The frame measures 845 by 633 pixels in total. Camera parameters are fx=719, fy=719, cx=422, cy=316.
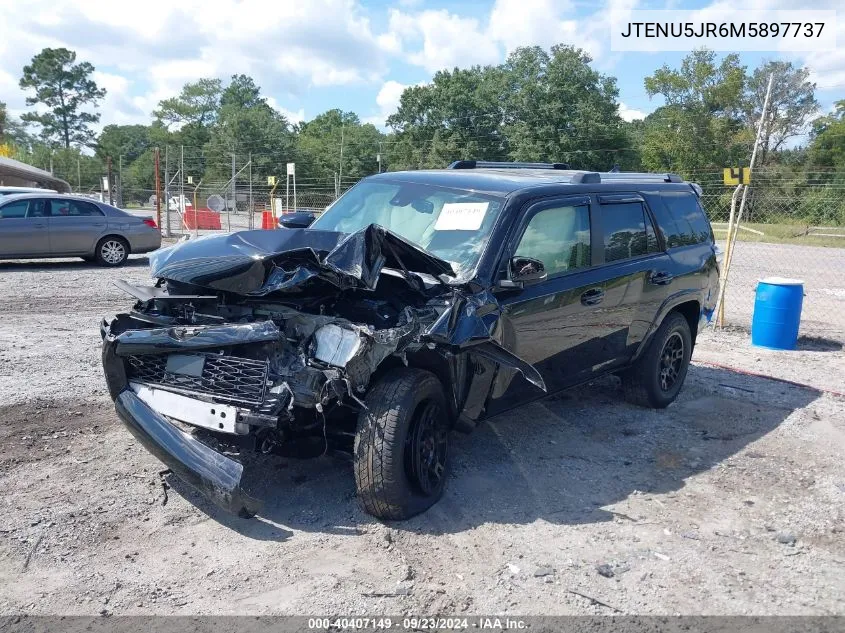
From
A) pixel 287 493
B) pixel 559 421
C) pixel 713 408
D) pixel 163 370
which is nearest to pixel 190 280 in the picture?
pixel 163 370

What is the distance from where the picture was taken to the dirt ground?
130 inches

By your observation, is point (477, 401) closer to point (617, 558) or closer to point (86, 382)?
point (617, 558)

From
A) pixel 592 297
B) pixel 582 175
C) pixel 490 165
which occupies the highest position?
pixel 490 165

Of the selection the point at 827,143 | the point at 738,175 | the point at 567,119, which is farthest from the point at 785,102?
the point at 738,175

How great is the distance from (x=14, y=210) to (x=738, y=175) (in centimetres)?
1206

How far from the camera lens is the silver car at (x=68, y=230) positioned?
1302 cm

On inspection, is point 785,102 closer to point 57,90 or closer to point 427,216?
point 427,216

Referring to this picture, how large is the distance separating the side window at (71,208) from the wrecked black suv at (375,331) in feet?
33.9

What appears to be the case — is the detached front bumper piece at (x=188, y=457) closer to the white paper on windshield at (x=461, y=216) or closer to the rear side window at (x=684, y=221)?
the white paper on windshield at (x=461, y=216)

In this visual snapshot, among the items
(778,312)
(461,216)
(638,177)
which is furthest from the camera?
(778,312)

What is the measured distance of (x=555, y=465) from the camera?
16.0 ft

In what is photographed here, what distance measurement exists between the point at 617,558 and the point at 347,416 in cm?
162

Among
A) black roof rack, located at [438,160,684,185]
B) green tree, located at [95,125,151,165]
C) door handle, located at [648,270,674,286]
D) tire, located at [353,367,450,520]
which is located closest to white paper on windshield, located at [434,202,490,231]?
black roof rack, located at [438,160,684,185]

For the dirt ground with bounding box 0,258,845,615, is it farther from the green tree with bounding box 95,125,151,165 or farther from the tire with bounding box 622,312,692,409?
the green tree with bounding box 95,125,151,165
